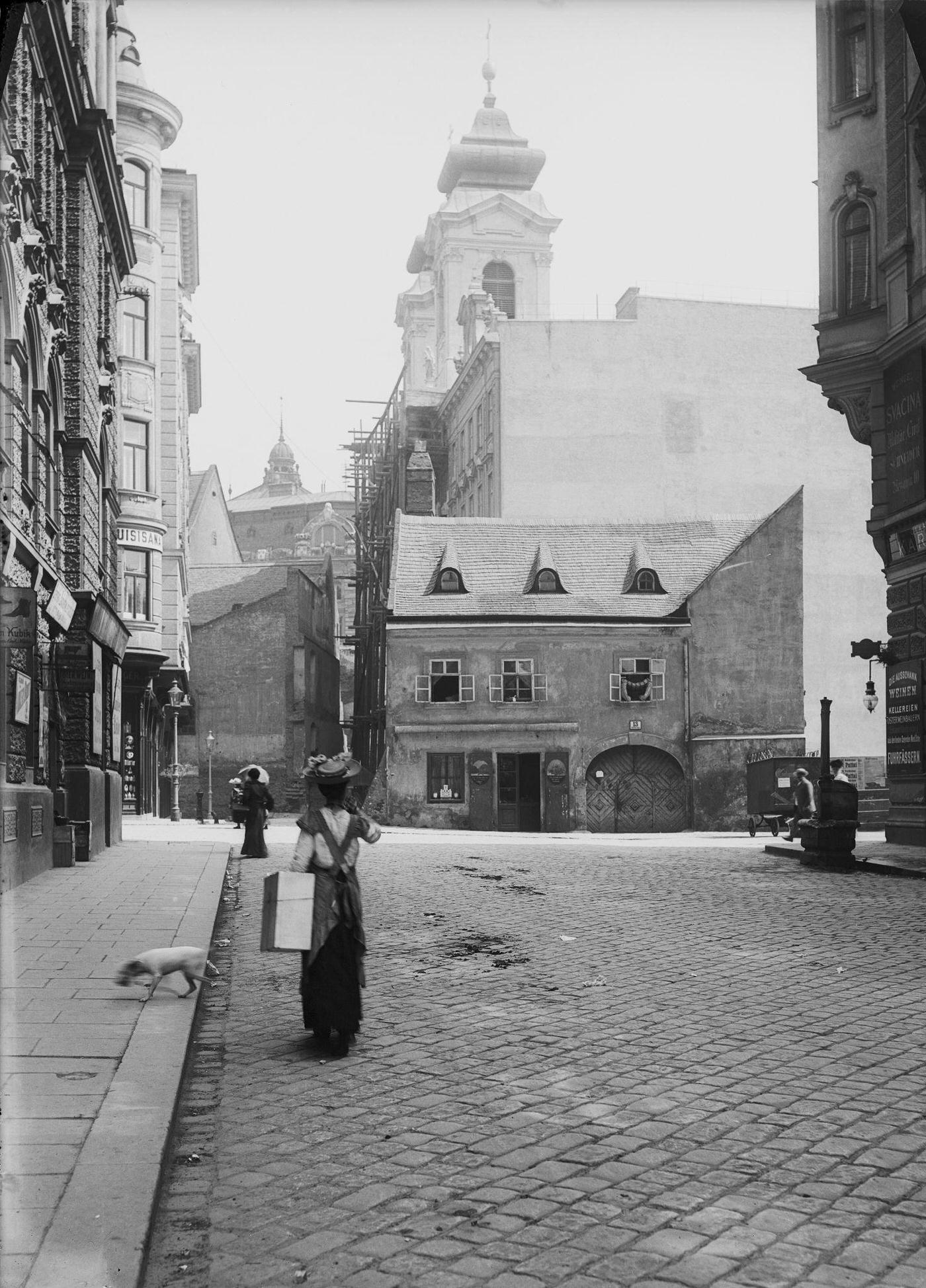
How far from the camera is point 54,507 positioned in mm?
21141

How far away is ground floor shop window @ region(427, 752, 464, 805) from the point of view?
140 feet

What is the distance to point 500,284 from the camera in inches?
3076

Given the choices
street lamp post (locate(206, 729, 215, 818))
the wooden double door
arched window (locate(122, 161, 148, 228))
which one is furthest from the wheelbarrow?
arched window (locate(122, 161, 148, 228))

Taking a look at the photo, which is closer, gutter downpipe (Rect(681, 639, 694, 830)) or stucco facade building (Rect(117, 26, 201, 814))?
stucco facade building (Rect(117, 26, 201, 814))

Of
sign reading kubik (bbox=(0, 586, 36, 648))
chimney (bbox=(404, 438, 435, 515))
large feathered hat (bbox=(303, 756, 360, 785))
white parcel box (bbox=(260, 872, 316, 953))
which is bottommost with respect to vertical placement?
white parcel box (bbox=(260, 872, 316, 953))

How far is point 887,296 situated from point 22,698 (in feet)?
48.6

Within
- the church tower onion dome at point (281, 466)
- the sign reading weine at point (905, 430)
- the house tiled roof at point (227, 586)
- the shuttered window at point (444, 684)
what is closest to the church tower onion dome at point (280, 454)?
the church tower onion dome at point (281, 466)

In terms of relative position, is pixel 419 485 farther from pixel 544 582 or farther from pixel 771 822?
pixel 771 822

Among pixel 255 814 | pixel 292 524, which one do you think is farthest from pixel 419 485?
pixel 292 524

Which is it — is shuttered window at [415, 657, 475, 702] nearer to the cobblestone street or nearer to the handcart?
the handcart

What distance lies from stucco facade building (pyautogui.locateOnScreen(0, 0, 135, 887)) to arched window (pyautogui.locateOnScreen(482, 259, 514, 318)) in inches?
2028

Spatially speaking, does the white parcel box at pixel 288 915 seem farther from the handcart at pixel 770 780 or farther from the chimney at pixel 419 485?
the chimney at pixel 419 485

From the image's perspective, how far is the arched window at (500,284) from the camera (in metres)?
77.9

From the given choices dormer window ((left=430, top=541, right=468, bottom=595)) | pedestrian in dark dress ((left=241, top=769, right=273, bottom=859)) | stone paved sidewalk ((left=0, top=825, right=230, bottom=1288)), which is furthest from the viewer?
dormer window ((left=430, top=541, right=468, bottom=595))
